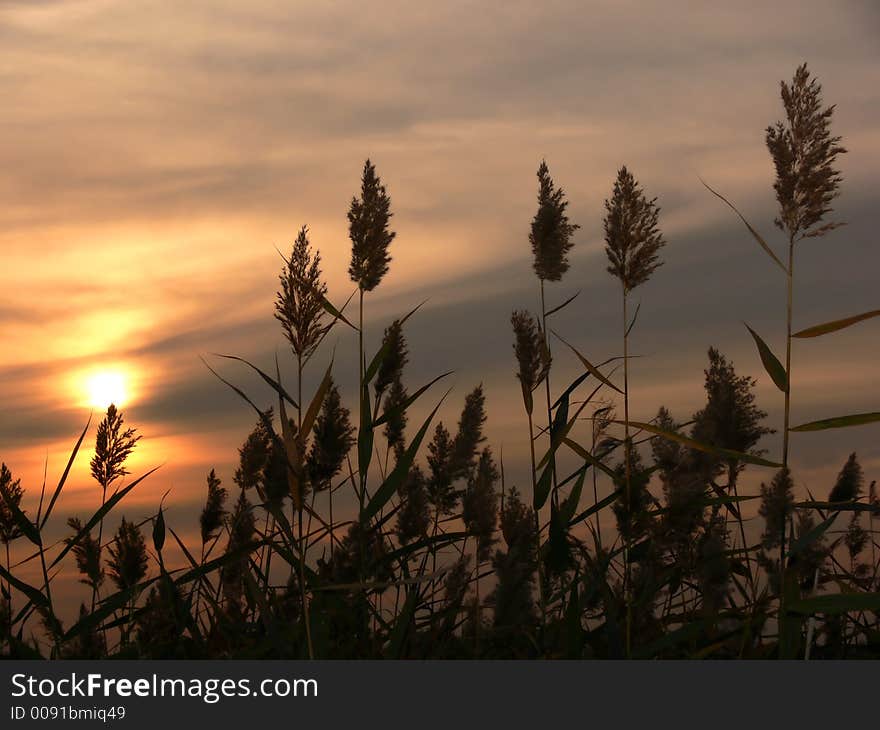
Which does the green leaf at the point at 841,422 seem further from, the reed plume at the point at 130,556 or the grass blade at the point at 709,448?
the reed plume at the point at 130,556

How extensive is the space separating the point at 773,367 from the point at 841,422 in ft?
0.92

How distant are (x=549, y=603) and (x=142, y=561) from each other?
1.69 metres

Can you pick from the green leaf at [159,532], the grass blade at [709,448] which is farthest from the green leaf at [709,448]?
the green leaf at [159,532]

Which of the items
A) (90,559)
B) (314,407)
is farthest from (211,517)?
(314,407)

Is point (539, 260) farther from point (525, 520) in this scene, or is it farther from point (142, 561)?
point (142, 561)

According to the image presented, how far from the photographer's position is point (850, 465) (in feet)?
17.9

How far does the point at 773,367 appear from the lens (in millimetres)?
3746

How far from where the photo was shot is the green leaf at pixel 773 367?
3.75m

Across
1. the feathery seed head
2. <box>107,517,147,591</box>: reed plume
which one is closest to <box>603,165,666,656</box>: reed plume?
the feathery seed head

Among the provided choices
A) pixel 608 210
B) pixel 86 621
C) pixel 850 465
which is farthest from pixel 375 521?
pixel 850 465

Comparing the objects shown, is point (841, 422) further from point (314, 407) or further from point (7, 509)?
point (7, 509)

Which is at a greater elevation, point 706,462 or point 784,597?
point 706,462

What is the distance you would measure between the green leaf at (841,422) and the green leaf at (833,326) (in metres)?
0.30
